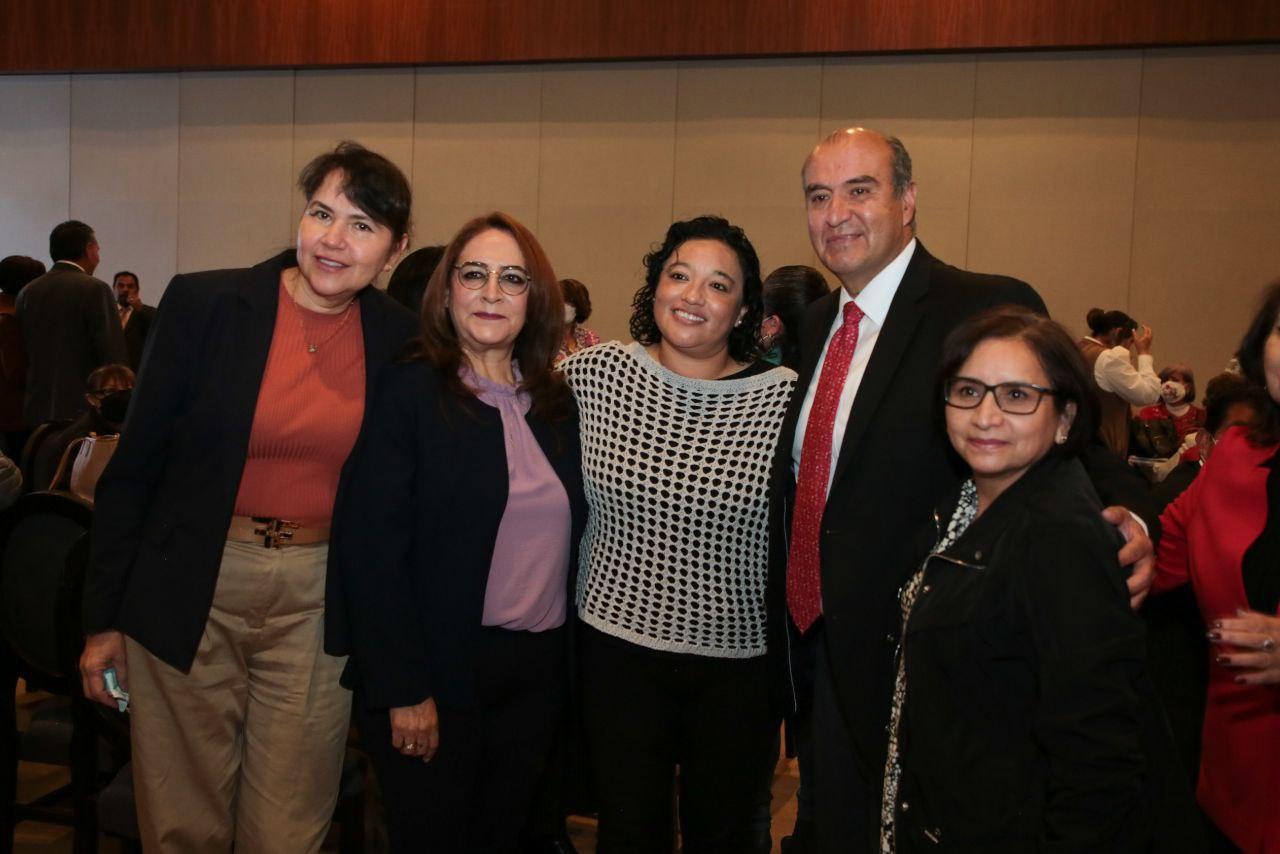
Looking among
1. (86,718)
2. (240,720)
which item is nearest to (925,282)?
(240,720)

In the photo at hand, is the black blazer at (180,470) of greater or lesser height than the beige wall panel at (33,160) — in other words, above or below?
below

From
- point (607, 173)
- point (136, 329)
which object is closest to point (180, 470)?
point (136, 329)

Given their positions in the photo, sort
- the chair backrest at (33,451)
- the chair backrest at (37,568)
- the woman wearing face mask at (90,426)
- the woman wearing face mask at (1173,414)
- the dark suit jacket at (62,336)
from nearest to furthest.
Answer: the chair backrest at (37,568)
the woman wearing face mask at (90,426)
the chair backrest at (33,451)
the dark suit jacket at (62,336)
the woman wearing face mask at (1173,414)

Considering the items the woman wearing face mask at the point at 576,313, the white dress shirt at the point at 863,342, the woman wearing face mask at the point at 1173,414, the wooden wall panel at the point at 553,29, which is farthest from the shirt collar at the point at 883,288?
the wooden wall panel at the point at 553,29

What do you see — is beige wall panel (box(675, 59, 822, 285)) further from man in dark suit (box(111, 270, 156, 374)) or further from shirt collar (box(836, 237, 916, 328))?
shirt collar (box(836, 237, 916, 328))

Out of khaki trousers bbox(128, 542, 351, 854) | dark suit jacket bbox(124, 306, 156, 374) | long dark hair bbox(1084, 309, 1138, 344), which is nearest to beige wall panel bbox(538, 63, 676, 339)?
dark suit jacket bbox(124, 306, 156, 374)

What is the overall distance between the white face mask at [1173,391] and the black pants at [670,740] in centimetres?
586

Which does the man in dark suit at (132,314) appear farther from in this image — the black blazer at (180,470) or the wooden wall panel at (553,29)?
the black blazer at (180,470)

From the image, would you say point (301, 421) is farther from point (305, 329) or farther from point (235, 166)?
point (235, 166)

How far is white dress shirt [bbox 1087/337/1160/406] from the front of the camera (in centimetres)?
647

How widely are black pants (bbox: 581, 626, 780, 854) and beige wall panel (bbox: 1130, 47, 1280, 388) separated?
23.1 feet

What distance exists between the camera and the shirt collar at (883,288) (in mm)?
2273

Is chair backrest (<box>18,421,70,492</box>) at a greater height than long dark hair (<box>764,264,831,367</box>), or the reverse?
long dark hair (<box>764,264,831,367</box>)

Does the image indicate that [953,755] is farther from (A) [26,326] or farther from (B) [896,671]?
(A) [26,326]
